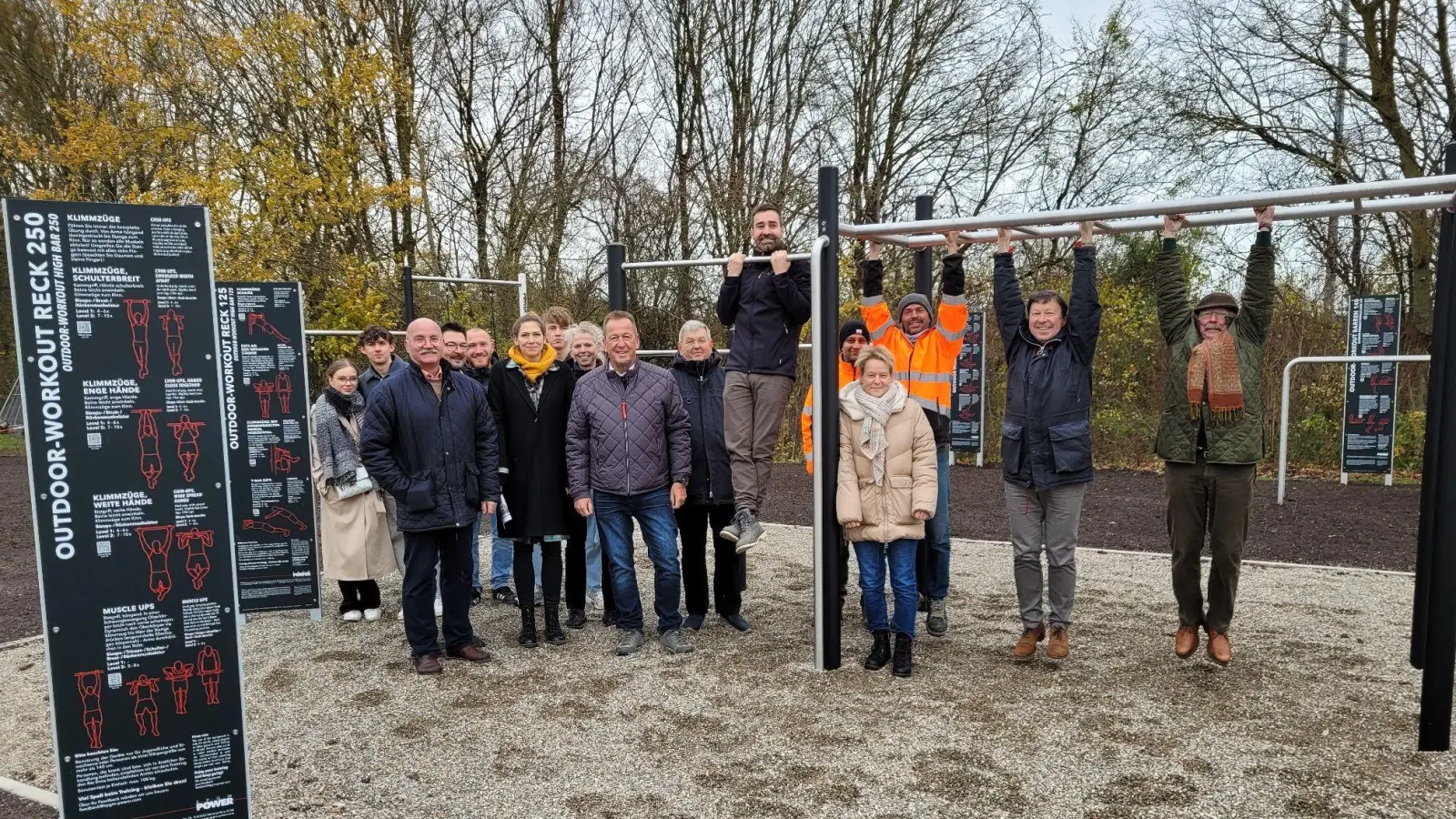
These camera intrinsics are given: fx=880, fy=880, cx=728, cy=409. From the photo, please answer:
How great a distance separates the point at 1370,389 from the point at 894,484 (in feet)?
26.6

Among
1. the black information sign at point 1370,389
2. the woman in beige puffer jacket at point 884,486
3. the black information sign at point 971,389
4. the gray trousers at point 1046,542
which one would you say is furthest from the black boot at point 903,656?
the black information sign at point 1370,389

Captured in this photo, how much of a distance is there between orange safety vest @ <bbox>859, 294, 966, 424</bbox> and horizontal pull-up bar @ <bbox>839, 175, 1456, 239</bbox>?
475mm

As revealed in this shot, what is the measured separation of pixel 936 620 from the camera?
453cm

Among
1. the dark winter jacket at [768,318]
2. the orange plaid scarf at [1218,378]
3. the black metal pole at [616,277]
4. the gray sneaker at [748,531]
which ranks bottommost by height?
the gray sneaker at [748,531]

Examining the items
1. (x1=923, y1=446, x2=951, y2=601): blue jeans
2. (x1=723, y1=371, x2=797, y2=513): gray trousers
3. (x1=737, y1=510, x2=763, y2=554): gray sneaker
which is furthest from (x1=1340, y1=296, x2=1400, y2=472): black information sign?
(x1=737, y1=510, x2=763, y2=554): gray sneaker

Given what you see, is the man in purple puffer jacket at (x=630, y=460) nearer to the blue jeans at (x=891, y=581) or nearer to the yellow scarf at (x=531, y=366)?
the yellow scarf at (x=531, y=366)

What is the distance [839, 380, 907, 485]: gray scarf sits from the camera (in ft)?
12.7

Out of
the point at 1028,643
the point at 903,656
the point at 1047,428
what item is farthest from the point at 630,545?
the point at 1047,428

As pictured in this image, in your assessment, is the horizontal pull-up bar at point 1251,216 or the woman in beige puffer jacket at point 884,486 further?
the woman in beige puffer jacket at point 884,486

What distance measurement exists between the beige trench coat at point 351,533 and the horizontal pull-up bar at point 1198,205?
2.99 m

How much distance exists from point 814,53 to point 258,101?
28.6 ft

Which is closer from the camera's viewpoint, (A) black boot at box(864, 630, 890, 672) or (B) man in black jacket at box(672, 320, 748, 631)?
(A) black boot at box(864, 630, 890, 672)

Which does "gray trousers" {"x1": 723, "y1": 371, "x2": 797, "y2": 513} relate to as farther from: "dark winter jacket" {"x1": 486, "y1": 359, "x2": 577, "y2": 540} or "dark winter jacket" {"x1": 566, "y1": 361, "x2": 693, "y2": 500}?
"dark winter jacket" {"x1": 486, "y1": 359, "x2": 577, "y2": 540}

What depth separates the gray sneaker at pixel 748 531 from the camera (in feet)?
13.5
